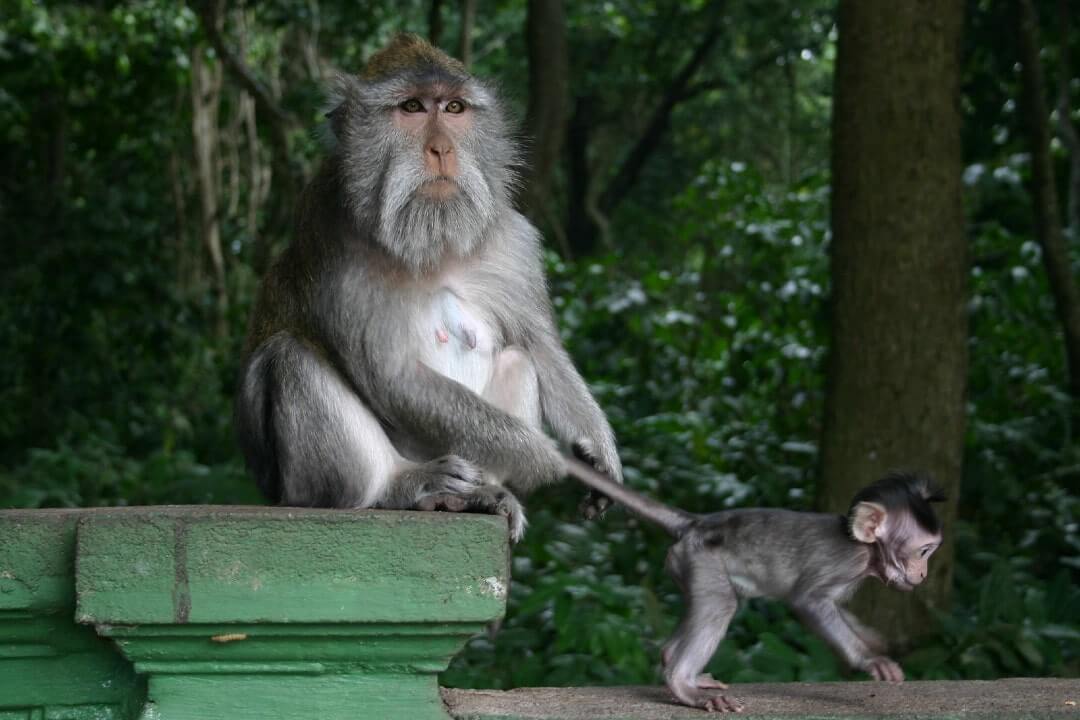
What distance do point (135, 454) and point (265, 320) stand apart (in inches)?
291

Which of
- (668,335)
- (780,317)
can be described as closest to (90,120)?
(668,335)

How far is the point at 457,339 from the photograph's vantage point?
3.43 metres

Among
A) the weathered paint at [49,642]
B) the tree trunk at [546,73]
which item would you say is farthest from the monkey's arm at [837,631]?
the tree trunk at [546,73]

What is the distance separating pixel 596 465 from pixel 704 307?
6.03 metres

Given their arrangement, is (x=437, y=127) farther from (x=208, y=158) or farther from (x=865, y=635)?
(x=208, y=158)

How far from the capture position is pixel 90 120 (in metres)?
12.4

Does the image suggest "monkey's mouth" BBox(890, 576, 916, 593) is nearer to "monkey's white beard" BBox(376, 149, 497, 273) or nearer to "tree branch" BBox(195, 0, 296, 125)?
"monkey's white beard" BBox(376, 149, 497, 273)

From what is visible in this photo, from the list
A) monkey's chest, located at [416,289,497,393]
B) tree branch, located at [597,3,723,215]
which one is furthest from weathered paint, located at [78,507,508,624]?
tree branch, located at [597,3,723,215]

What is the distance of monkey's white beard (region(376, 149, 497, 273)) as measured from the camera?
3213mm

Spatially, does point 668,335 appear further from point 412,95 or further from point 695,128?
point 695,128

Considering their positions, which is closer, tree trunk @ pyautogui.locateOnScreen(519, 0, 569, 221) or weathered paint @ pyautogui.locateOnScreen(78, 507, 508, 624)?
weathered paint @ pyautogui.locateOnScreen(78, 507, 508, 624)

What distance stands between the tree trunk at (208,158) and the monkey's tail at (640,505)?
375 inches

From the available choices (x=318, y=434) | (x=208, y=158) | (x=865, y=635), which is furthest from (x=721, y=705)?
(x=208, y=158)

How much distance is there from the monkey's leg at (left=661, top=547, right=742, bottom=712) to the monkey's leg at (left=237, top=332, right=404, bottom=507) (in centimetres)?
76
